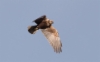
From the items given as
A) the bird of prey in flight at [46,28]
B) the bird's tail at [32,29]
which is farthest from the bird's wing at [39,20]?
the bird's tail at [32,29]

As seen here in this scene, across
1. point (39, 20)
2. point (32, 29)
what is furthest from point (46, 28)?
point (32, 29)

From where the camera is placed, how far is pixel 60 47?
40.2 feet

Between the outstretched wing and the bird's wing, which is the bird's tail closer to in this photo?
the bird's wing

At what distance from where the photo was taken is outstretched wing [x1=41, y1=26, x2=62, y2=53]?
481 inches

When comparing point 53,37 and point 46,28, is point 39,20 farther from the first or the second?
point 53,37

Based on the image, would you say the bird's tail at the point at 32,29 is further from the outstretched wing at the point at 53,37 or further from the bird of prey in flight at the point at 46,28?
the outstretched wing at the point at 53,37

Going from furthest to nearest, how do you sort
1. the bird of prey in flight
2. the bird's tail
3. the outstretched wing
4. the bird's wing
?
the bird's tail → the bird's wing → the bird of prey in flight → the outstretched wing

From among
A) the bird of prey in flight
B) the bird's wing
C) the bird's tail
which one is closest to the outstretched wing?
the bird of prey in flight

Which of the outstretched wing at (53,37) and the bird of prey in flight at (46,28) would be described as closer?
the outstretched wing at (53,37)

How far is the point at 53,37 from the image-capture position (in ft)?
42.5

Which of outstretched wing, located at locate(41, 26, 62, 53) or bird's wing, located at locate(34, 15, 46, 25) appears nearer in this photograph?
outstretched wing, located at locate(41, 26, 62, 53)

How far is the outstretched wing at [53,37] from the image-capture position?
12226 mm

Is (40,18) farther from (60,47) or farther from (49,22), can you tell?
(60,47)

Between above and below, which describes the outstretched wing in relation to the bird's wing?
below
